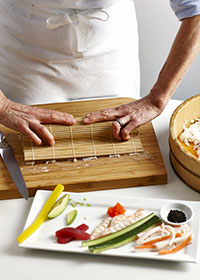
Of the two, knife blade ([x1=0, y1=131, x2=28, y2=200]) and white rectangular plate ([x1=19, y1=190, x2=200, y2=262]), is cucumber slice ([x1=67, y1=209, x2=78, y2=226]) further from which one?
knife blade ([x1=0, y1=131, x2=28, y2=200])

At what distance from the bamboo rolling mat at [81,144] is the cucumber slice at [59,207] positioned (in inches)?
8.8

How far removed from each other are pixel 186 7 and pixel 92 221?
0.87m

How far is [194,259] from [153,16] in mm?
2022

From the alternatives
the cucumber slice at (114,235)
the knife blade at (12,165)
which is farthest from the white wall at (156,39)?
the cucumber slice at (114,235)

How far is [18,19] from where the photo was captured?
2014 mm

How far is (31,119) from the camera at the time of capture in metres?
1.88

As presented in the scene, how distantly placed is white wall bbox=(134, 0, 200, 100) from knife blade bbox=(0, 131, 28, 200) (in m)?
1.54

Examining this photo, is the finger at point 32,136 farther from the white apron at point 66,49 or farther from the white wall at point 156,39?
the white wall at point 156,39

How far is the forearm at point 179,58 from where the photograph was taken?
1851 millimetres

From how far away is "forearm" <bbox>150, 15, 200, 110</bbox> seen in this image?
6.07 feet

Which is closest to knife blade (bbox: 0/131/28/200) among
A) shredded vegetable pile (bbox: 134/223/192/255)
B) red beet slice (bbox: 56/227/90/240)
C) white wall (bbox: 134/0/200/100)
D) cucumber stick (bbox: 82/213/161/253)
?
red beet slice (bbox: 56/227/90/240)

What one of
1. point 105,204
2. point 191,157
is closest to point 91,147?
point 105,204

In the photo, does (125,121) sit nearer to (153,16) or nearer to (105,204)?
(105,204)

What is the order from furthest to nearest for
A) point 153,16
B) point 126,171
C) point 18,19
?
point 153,16 < point 18,19 < point 126,171
